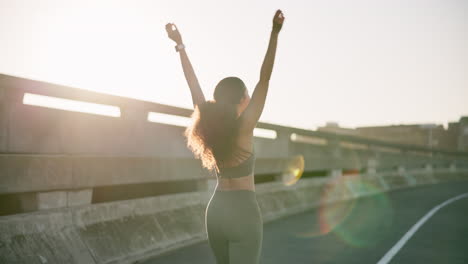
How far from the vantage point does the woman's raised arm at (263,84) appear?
3357 millimetres

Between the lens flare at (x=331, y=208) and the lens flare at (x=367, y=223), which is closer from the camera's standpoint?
the lens flare at (x=367, y=223)

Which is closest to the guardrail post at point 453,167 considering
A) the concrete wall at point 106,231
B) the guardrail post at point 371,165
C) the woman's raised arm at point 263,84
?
the guardrail post at point 371,165

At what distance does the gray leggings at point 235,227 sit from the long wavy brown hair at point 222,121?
28 cm

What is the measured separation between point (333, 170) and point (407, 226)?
19.8 ft

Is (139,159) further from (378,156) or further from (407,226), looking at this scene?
(378,156)

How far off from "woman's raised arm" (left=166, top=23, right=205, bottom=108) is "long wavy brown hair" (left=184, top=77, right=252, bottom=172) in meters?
0.47

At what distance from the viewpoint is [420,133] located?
108 meters

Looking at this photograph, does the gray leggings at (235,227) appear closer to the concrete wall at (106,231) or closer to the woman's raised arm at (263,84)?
the woman's raised arm at (263,84)

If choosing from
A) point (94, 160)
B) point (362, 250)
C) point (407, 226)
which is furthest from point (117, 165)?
point (407, 226)

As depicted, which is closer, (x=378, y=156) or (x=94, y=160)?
(x=94, y=160)

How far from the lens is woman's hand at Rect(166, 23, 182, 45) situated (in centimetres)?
449

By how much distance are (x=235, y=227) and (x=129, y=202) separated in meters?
4.03

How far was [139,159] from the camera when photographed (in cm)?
743

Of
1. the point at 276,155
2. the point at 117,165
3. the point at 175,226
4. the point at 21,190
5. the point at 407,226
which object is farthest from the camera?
the point at 276,155
